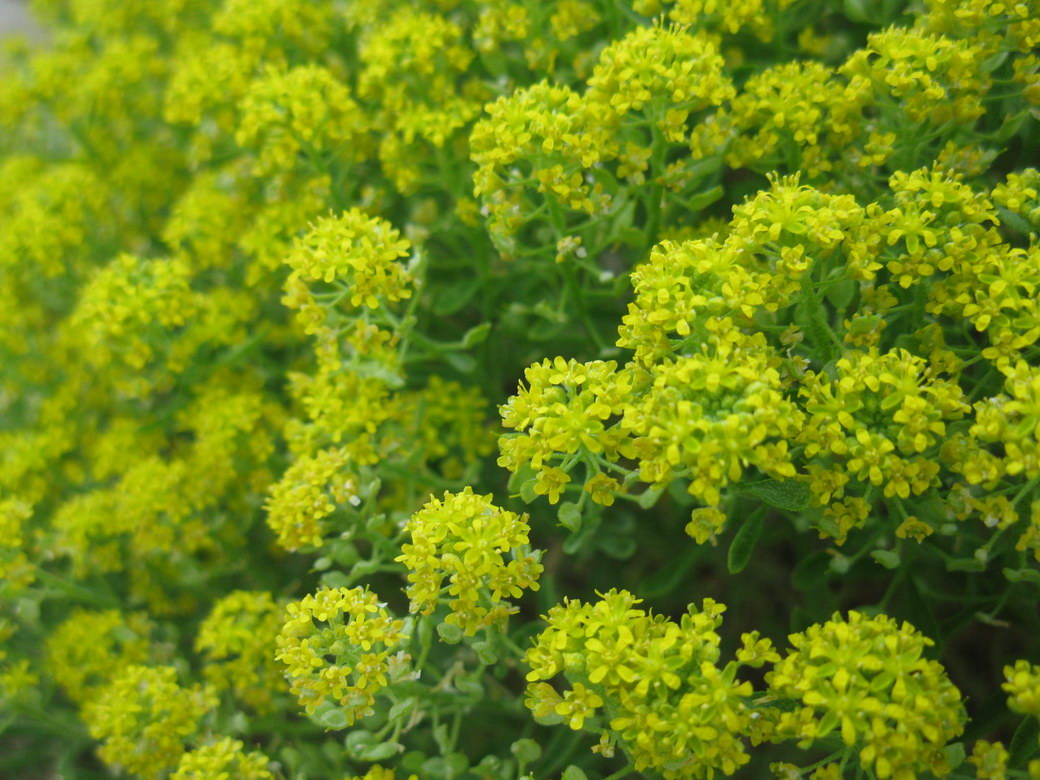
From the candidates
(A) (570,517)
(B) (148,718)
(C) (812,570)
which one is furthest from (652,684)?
(B) (148,718)

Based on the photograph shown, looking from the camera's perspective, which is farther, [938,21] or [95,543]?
[95,543]

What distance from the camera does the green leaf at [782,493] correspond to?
1.41 meters

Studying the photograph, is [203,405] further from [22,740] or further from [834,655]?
[834,655]

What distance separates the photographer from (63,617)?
96.3 inches

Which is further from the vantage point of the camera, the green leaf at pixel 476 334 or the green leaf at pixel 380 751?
the green leaf at pixel 476 334

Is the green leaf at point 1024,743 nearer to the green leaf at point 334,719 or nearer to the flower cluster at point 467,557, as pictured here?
the flower cluster at point 467,557

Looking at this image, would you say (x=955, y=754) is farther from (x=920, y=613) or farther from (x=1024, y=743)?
(x=920, y=613)

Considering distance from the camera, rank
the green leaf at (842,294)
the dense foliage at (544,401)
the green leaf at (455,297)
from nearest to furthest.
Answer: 1. the dense foliage at (544,401)
2. the green leaf at (842,294)
3. the green leaf at (455,297)

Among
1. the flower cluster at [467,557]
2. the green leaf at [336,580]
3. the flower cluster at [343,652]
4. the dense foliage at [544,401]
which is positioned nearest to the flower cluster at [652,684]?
the dense foliage at [544,401]

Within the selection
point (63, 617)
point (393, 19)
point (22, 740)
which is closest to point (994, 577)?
point (393, 19)

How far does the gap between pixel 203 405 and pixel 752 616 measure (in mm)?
1424

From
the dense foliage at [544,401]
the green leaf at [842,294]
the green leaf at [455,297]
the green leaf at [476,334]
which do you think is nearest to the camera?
the dense foliage at [544,401]

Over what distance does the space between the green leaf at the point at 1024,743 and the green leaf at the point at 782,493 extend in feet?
1.57

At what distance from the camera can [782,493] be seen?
4.69ft
